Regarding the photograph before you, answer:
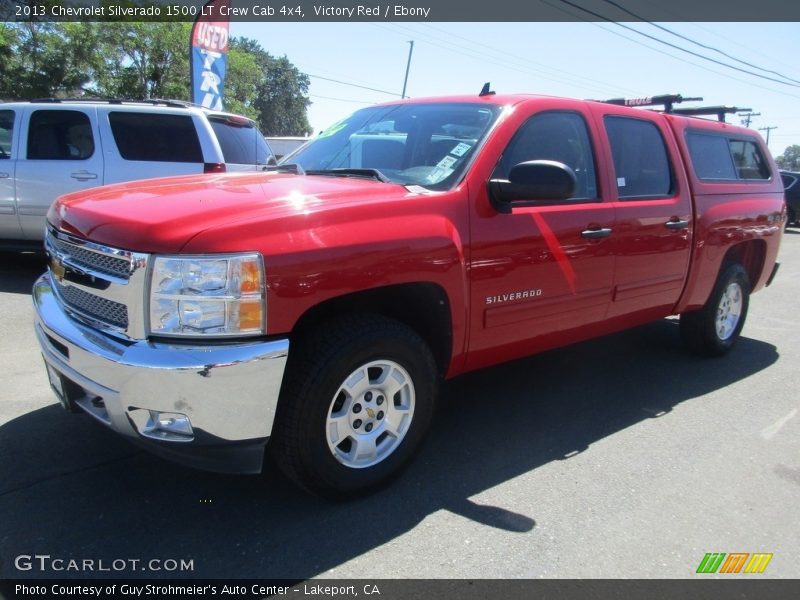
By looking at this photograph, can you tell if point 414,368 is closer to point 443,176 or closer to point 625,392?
point 443,176

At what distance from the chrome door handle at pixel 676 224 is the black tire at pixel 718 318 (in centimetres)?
91

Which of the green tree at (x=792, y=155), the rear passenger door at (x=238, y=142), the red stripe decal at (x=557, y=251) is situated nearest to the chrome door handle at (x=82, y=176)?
the rear passenger door at (x=238, y=142)

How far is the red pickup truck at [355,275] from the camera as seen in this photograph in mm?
2402

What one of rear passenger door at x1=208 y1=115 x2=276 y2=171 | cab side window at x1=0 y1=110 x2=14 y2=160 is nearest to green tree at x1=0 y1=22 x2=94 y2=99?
cab side window at x1=0 y1=110 x2=14 y2=160

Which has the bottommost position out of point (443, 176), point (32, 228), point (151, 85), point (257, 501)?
point (257, 501)

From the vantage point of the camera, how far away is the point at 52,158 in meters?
7.17

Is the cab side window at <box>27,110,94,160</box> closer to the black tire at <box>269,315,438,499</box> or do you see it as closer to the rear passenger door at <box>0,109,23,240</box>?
the rear passenger door at <box>0,109,23,240</box>

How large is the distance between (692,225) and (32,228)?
690cm

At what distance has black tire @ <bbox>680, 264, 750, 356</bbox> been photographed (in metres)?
5.11

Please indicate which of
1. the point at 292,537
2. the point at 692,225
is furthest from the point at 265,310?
the point at 692,225

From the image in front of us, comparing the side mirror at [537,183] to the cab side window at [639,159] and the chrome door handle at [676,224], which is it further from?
the chrome door handle at [676,224]

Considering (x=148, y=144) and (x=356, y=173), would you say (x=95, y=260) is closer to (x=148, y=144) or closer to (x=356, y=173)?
(x=356, y=173)

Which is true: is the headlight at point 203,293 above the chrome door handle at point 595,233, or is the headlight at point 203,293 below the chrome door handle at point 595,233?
below

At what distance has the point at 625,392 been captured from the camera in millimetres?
4551
